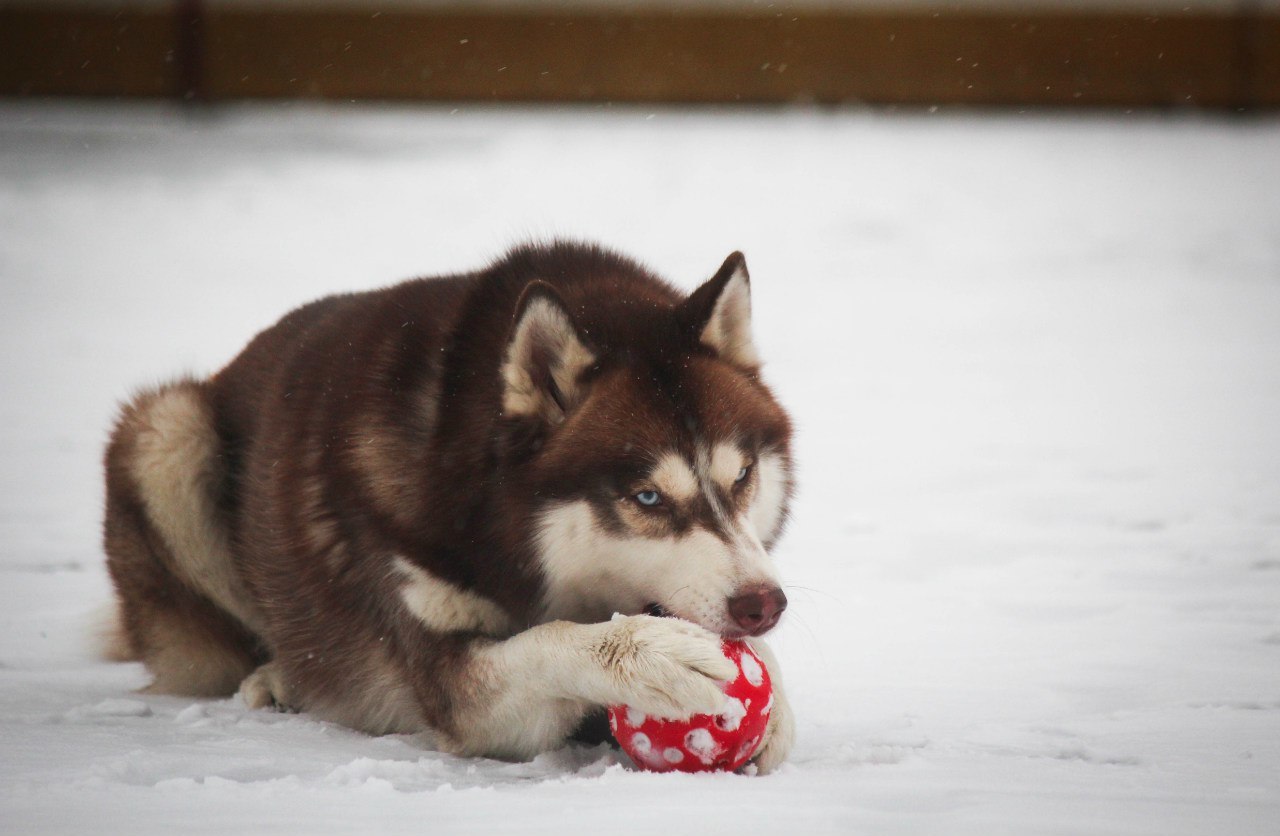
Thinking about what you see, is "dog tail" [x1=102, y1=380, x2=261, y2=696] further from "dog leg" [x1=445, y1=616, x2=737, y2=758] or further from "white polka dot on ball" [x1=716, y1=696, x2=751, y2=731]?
"white polka dot on ball" [x1=716, y1=696, x2=751, y2=731]

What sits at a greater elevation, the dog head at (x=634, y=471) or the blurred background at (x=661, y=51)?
the blurred background at (x=661, y=51)

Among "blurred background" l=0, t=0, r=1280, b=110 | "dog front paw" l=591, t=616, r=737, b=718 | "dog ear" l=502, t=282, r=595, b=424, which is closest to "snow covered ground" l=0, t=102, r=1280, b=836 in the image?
"dog front paw" l=591, t=616, r=737, b=718

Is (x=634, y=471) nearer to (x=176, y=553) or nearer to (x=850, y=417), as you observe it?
(x=176, y=553)

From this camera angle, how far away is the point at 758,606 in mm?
2820

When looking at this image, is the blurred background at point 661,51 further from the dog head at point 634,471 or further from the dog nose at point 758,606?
the dog nose at point 758,606

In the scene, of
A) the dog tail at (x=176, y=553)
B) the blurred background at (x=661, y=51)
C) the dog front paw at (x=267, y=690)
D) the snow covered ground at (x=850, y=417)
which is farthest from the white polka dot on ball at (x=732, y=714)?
the blurred background at (x=661, y=51)

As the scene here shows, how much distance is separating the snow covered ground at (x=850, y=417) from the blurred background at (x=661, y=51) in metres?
0.40

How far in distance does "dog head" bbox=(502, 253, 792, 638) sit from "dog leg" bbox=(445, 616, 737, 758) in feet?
0.38

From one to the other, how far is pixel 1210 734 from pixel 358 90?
47.7 feet

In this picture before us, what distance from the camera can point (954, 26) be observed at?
52.5 ft

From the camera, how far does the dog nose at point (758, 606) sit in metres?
2.82

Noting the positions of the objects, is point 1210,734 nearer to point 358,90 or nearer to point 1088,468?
point 1088,468

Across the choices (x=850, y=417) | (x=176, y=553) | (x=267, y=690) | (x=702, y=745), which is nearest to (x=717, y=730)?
(x=702, y=745)

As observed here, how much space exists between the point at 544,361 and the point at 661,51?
1371 centimetres
